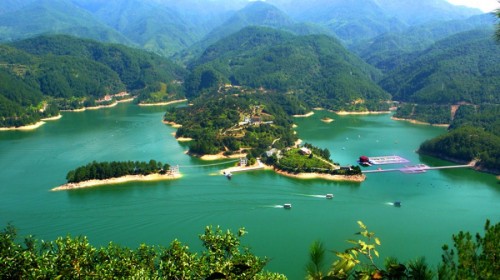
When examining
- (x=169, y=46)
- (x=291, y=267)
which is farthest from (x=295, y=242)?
(x=169, y=46)

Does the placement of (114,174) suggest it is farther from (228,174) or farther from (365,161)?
(365,161)

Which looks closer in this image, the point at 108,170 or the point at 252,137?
the point at 108,170

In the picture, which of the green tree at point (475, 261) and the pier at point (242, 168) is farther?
the pier at point (242, 168)

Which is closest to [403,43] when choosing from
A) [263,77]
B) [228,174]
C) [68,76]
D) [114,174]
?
[263,77]

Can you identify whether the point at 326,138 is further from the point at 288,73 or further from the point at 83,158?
the point at 288,73

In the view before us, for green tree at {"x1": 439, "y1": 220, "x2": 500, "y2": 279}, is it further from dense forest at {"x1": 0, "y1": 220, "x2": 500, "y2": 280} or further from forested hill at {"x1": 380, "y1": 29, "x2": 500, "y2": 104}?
forested hill at {"x1": 380, "y1": 29, "x2": 500, "y2": 104}

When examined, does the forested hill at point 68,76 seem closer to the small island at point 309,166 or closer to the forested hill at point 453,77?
the small island at point 309,166

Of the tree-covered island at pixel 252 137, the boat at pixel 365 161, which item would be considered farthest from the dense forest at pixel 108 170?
the boat at pixel 365 161
